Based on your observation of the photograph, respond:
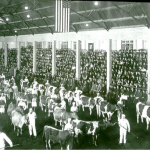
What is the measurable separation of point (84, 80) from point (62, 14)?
11004mm

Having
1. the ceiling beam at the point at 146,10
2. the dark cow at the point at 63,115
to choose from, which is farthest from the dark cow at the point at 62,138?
the ceiling beam at the point at 146,10

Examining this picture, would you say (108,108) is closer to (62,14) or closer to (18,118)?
(18,118)

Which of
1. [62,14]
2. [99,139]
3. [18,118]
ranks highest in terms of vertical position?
[62,14]

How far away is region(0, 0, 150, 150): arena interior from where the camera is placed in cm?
1174

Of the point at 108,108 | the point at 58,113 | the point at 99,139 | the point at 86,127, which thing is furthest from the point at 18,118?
the point at 108,108

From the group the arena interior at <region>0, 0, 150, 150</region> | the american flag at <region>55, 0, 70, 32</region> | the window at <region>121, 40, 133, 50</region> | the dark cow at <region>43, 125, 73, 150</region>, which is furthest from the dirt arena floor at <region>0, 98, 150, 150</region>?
the window at <region>121, 40, 133, 50</region>

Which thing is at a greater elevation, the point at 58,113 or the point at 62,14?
the point at 62,14

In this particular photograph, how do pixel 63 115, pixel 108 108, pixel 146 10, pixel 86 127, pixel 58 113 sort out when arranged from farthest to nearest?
pixel 146 10, pixel 108 108, pixel 58 113, pixel 63 115, pixel 86 127

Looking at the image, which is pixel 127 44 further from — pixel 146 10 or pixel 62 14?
pixel 62 14

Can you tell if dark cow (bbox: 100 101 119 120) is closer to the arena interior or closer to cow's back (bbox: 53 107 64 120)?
the arena interior

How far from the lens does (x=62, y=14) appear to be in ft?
46.3

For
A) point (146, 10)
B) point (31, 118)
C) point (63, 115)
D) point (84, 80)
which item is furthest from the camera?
point (84, 80)

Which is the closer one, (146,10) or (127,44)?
(146,10)

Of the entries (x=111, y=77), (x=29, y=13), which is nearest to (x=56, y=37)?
(x=29, y=13)
